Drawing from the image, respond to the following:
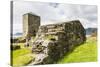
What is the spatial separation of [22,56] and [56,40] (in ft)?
1.58

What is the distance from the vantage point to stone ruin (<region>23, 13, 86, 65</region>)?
2.46 meters

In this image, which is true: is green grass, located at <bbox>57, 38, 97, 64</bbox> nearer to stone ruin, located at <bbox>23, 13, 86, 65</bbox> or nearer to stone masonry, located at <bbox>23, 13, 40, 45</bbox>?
stone ruin, located at <bbox>23, 13, 86, 65</bbox>

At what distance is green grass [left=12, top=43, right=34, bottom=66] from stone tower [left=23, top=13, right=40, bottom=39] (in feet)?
0.52

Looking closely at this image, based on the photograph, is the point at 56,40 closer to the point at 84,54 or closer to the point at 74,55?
the point at 74,55

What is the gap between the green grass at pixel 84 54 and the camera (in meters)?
2.58

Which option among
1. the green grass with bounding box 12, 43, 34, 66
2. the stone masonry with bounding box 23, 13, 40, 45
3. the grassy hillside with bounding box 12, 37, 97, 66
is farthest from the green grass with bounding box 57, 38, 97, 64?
the stone masonry with bounding box 23, 13, 40, 45

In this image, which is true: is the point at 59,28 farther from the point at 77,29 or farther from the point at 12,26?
the point at 12,26

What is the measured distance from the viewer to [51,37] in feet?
8.33

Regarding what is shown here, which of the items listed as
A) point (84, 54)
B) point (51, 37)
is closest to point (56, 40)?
point (51, 37)

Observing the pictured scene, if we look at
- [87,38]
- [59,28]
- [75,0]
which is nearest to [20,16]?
[59,28]

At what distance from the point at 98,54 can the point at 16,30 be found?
3.81 ft

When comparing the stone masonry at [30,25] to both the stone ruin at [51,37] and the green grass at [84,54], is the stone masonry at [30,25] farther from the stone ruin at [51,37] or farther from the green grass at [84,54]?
the green grass at [84,54]

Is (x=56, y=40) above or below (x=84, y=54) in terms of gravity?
above

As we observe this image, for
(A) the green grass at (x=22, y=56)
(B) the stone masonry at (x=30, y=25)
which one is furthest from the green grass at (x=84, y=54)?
(B) the stone masonry at (x=30, y=25)
